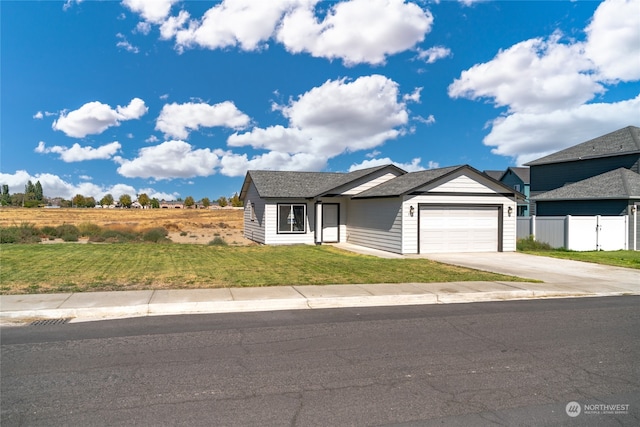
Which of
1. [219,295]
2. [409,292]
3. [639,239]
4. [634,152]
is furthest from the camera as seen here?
[634,152]

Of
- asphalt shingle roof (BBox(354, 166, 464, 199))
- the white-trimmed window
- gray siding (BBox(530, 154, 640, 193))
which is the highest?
gray siding (BBox(530, 154, 640, 193))

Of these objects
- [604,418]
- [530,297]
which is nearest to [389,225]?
[530,297]

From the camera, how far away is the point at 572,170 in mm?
34438

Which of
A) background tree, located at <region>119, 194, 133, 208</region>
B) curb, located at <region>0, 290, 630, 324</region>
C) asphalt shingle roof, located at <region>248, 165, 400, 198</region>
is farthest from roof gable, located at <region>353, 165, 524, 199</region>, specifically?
background tree, located at <region>119, 194, 133, 208</region>

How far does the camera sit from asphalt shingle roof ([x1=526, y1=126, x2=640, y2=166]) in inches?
1214

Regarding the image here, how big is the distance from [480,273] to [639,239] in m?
16.5

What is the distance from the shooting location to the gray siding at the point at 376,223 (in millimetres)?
20484

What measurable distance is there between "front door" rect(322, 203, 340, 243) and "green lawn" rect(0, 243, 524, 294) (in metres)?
7.23

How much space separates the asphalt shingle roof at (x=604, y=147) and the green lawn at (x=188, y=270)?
22466mm

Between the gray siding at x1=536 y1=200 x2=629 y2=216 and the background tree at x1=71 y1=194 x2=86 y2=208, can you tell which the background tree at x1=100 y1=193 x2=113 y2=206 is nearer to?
the background tree at x1=71 y1=194 x2=86 y2=208

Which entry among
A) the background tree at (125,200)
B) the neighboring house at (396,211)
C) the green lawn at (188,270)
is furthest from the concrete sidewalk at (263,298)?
the background tree at (125,200)

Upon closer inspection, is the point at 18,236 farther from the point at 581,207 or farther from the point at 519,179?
the point at 519,179

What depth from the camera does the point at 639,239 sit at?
2469cm

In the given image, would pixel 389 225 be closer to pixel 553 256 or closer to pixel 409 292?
pixel 553 256
